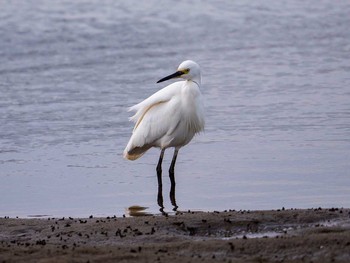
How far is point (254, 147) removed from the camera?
39.0ft

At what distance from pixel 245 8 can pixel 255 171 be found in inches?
550

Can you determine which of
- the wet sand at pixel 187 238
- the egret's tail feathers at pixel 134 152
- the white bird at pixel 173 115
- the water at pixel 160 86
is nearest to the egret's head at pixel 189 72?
the white bird at pixel 173 115

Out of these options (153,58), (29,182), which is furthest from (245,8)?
(29,182)

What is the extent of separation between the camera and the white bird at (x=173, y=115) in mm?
10875

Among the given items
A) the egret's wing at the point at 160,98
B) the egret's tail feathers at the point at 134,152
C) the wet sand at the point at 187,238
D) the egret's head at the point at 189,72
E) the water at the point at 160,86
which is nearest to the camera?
the wet sand at the point at 187,238

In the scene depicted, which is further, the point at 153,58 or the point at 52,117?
the point at 153,58

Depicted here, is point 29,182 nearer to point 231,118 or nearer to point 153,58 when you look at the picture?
point 231,118

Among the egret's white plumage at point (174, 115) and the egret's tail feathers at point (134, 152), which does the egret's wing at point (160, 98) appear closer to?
the egret's white plumage at point (174, 115)

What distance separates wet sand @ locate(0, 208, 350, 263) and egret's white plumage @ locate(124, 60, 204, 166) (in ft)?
7.92

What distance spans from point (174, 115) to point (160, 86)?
498cm

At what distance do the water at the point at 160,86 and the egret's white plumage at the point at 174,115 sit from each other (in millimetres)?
384

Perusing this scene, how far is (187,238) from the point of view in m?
7.73

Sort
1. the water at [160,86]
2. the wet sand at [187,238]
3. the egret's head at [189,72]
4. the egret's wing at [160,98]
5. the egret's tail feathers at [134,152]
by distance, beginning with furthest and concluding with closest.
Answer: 1. the egret's tail feathers at [134,152]
2. the egret's wing at [160,98]
3. the egret's head at [189,72]
4. the water at [160,86]
5. the wet sand at [187,238]

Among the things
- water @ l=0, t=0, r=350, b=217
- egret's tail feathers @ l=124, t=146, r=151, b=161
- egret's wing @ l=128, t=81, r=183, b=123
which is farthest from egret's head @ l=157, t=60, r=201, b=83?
water @ l=0, t=0, r=350, b=217
